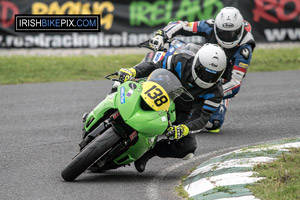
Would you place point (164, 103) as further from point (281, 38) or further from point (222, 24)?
point (281, 38)

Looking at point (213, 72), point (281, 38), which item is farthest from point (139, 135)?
point (281, 38)

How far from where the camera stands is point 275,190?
6.04 m

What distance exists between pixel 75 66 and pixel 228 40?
678 cm

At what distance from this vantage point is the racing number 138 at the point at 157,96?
6.71 meters

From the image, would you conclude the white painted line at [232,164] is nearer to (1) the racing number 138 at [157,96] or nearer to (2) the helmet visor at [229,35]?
(1) the racing number 138 at [157,96]

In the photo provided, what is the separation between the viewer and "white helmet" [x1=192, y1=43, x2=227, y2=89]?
754 cm

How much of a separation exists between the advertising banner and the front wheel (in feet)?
33.1

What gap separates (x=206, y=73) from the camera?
7.61 meters

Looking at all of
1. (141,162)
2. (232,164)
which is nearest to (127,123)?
(141,162)

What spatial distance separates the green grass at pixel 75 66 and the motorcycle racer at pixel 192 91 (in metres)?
6.96

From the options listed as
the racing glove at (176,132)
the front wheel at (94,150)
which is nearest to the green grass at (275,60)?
the racing glove at (176,132)

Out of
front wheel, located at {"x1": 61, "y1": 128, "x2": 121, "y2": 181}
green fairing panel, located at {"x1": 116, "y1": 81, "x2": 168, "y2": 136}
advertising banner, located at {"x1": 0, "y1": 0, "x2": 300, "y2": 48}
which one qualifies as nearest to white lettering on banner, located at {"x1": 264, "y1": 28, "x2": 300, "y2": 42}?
advertising banner, located at {"x1": 0, "y1": 0, "x2": 300, "y2": 48}

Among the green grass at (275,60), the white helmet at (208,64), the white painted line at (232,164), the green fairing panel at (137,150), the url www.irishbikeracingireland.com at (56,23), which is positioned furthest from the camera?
the green grass at (275,60)

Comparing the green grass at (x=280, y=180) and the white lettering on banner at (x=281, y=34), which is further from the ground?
the green grass at (x=280, y=180)
